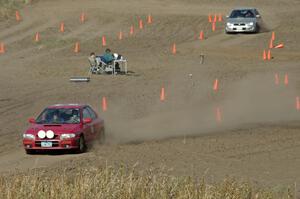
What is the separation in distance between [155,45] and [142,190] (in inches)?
1455

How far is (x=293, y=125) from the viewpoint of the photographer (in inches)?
1130

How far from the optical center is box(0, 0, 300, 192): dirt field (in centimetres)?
2192

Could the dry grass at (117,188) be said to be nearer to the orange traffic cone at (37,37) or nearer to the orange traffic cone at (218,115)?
the orange traffic cone at (218,115)

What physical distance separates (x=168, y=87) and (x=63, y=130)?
1491 centimetres

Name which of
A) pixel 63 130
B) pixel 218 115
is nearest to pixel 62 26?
pixel 218 115

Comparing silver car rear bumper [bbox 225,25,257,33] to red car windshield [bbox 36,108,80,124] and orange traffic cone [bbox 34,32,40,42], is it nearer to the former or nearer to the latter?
orange traffic cone [bbox 34,32,40,42]

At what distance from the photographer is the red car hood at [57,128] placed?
22.6 m

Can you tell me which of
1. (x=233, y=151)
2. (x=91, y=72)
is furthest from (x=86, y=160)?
(x=91, y=72)

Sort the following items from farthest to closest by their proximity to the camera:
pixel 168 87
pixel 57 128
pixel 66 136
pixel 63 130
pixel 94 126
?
1. pixel 168 87
2. pixel 94 126
3. pixel 57 128
4. pixel 63 130
5. pixel 66 136

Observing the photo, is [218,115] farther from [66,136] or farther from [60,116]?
[66,136]

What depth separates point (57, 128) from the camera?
2275 centimetres

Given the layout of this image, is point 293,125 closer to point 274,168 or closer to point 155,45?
point 274,168

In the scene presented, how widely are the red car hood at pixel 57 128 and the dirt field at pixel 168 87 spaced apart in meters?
0.71

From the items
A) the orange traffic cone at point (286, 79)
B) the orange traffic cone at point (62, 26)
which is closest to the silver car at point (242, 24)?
the orange traffic cone at point (62, 26)
